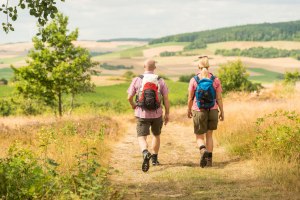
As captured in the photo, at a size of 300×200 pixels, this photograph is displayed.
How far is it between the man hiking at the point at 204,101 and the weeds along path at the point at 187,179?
44 centimetres

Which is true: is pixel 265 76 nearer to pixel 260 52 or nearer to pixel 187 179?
pixel 260 52

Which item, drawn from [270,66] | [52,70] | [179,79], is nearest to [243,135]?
[52,70]

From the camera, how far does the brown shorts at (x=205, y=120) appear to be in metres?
9.44

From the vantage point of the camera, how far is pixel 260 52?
15462 cm

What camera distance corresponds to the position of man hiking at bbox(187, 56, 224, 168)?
9.16 metres

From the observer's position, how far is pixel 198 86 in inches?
361

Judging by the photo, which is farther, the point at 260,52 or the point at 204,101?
the point at 260,52

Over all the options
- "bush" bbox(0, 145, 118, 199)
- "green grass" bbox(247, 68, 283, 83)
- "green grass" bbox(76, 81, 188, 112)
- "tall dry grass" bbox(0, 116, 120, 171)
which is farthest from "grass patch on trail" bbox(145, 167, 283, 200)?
"green grass" bbox(247, 68, 283, 83)

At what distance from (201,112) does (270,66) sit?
419 ft

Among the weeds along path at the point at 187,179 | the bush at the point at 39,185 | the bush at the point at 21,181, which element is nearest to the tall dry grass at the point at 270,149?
the weeds along path at the point at 187,179

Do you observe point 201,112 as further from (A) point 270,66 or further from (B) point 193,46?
(B) point 193,46

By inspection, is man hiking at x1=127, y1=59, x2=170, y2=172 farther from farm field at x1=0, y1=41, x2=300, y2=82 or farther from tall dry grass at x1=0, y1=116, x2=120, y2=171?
farm field at x1=0, y1=41, x2=300, y2=82

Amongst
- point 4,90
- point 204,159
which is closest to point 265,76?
point 4,90

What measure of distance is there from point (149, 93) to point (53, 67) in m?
27.3
